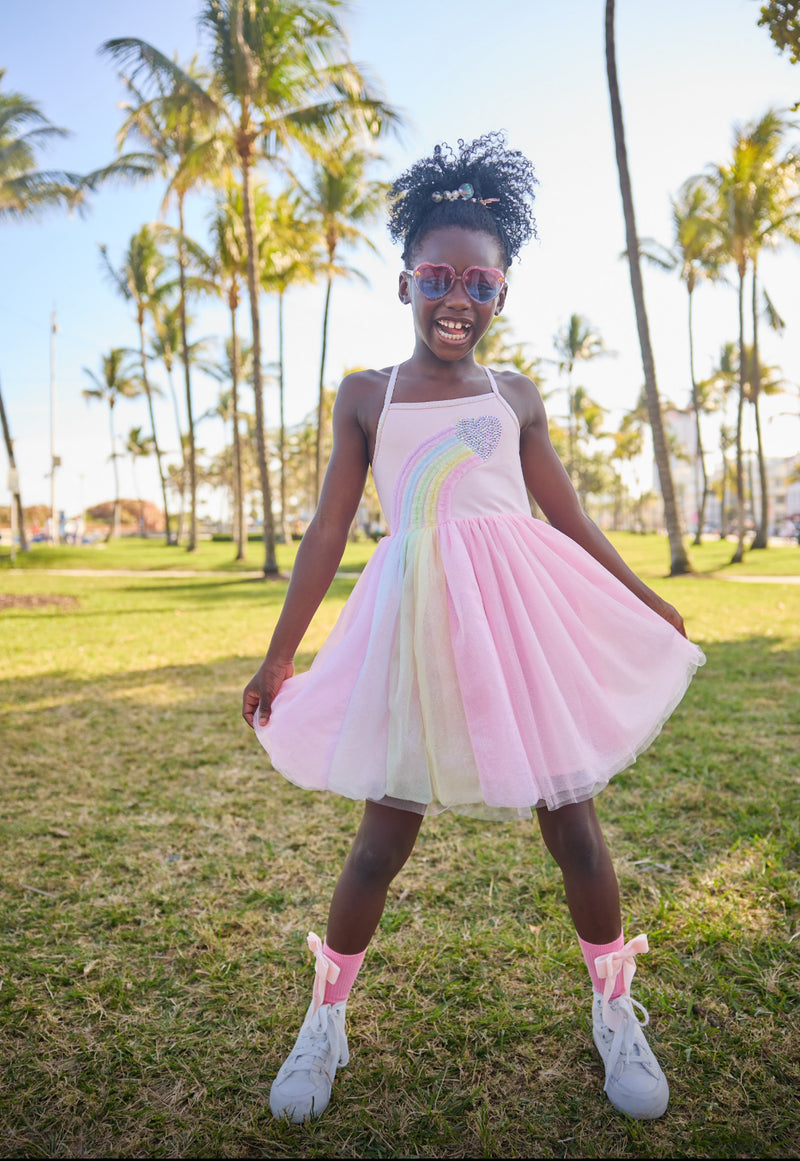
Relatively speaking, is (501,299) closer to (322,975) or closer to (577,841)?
(577,841)

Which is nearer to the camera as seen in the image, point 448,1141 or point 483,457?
point 448,1141

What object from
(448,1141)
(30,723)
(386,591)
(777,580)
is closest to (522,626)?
(386,591)

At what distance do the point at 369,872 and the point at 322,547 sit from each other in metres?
0.74

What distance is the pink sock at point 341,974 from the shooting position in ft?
5.41

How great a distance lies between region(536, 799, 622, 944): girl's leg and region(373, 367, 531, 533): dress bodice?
69 centimetres

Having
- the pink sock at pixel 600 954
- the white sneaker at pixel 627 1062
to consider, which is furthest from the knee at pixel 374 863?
the white sneaker at pixel 627 1062

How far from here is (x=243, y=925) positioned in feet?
7.66

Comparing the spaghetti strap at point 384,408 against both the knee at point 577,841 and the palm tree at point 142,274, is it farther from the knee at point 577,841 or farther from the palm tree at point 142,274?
the palm tree at point 142,274

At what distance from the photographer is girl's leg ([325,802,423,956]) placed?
160 cm

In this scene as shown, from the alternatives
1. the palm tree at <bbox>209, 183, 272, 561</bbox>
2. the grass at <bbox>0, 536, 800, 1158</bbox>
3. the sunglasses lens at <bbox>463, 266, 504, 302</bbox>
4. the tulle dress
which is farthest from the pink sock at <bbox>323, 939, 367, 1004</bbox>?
the palm tree at <bbox>209, 183, 272, 561</bbox>

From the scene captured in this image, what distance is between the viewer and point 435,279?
1.68 metres

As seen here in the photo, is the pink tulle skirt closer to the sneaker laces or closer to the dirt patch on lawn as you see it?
the sneaker laces

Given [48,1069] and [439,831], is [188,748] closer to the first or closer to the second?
[439,831]

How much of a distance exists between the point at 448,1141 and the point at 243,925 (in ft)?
3.41
